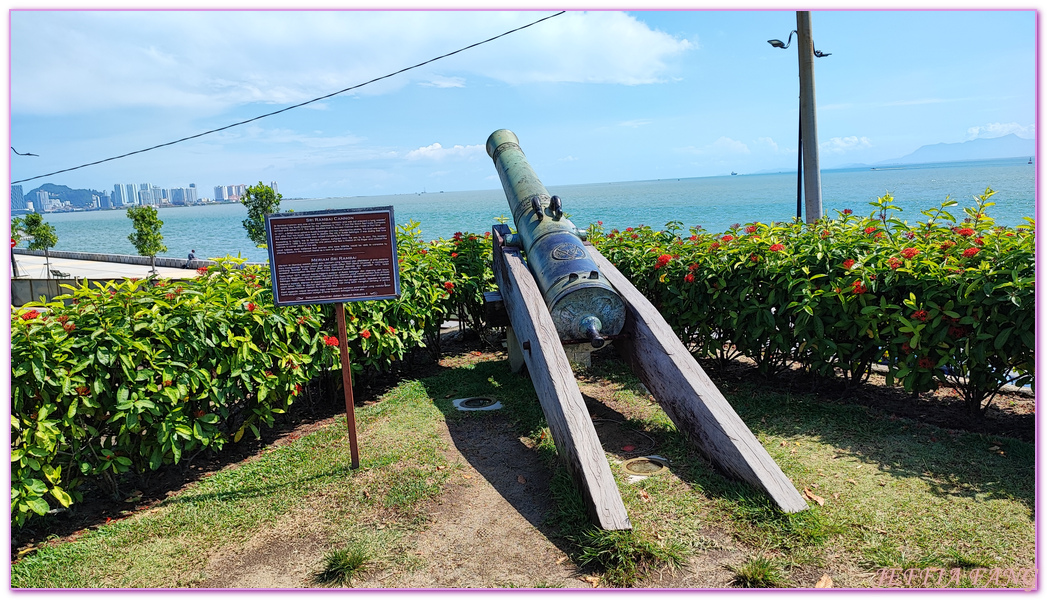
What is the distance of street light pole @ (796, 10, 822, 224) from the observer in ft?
25.1

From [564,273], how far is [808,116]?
4516mm

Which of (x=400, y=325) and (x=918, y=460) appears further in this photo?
(x=400, y=325)

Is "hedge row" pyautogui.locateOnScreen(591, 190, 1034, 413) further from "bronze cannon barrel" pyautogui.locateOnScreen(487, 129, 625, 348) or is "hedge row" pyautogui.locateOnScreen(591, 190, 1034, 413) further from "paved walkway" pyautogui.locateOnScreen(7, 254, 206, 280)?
"paved walkway" pyautogui.locateOnScreen(7, 254, 206, 280)

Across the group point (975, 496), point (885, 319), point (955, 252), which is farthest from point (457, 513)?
point (955, 252)

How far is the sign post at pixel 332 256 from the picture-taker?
404cm

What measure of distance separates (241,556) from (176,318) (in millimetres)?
1541

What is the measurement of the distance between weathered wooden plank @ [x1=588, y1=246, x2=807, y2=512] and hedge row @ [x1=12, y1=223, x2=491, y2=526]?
2252 mm

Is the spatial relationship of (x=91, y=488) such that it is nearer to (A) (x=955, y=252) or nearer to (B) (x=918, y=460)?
(B) (x=918, y=460)

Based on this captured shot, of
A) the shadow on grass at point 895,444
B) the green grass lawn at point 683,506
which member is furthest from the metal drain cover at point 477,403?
the shadow on grass at point 895,444

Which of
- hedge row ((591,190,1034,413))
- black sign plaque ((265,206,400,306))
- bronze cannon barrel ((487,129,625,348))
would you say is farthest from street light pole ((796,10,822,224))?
black sign plaque ((265,206,400,306))

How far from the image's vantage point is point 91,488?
4336 mm

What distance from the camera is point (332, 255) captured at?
4.11m

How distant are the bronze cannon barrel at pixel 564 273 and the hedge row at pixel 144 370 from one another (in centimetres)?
161

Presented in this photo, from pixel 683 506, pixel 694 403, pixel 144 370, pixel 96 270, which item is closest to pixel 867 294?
pixel 694 403
